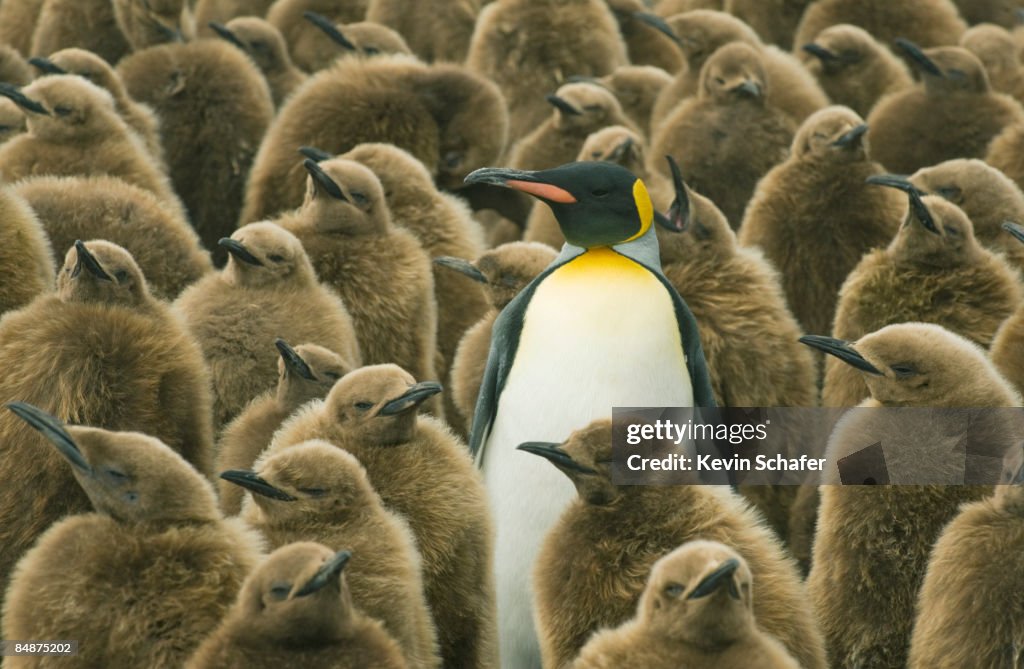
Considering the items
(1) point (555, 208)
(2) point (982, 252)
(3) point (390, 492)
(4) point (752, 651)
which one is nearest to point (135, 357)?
(3) point (390, 492)

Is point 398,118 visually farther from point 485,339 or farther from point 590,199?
point 590,199

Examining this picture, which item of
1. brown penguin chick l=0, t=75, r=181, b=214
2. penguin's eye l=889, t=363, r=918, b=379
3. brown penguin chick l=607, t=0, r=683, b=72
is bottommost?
brown penguin chick l=607, t=0, r=683, b=72

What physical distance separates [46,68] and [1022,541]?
3838 millimetres

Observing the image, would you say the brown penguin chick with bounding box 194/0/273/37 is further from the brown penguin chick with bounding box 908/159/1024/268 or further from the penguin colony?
the brown penguin chick with bounding box 908/159/1024/268

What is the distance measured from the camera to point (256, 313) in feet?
15.3

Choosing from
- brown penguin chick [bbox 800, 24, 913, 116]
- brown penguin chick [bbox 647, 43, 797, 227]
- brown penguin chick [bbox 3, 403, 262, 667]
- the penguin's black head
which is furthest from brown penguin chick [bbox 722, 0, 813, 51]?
brown penguin chick [bbox 3, 403, 262, 667]

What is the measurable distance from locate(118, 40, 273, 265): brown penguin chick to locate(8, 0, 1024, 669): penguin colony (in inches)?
0.5

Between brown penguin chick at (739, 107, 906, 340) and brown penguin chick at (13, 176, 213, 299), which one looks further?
brown penguin chick at (739, 107, 906, 340)

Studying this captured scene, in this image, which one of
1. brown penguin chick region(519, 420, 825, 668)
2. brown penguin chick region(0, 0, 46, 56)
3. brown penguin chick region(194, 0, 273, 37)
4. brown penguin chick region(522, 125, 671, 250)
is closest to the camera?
brown penguin chick region(519, 420, 825, 668)

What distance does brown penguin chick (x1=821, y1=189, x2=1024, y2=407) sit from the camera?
4.87 m

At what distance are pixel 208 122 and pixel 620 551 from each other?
3017mm

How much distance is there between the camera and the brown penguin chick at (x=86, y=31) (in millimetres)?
7160

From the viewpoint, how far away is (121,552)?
3428mm

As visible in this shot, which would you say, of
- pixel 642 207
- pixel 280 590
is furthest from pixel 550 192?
pixel 280 590
